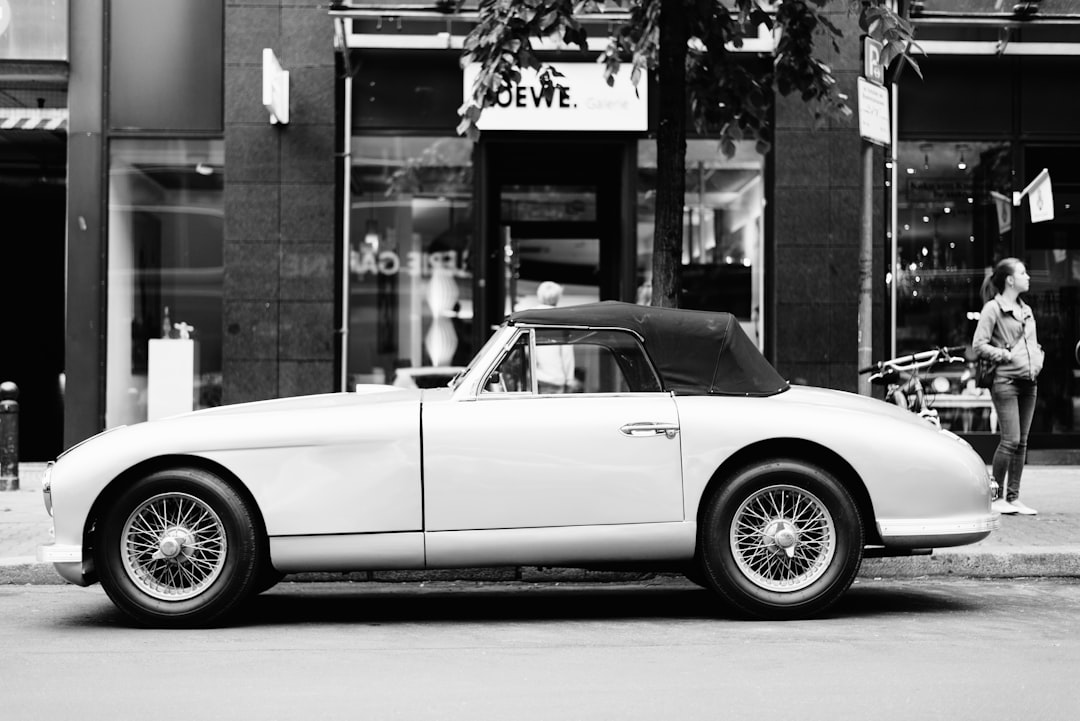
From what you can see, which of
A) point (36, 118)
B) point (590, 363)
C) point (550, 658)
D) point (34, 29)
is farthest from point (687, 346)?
point (34, 29)

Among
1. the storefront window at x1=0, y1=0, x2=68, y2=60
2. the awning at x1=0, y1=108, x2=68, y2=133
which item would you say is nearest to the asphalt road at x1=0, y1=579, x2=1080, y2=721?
the awning at x1=0, y1=108, x2=68, y2=133

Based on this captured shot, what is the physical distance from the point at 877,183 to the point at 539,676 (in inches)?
351

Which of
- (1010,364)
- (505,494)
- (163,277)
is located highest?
(163,277)

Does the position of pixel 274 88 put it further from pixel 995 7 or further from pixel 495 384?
pixel 995 7

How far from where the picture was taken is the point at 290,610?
22.0 feet

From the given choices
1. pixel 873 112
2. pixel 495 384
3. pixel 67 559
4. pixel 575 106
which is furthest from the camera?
pixel 575 106

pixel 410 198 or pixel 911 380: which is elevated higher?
pixel 410 198

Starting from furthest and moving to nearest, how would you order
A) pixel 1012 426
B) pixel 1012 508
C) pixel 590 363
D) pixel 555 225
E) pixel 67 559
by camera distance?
pixel 555 225, pixel 1012 426, pixel 1012 508, pixel 590 363, pixel 67 559

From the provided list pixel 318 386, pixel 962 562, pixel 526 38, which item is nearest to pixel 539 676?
pixel 962 562

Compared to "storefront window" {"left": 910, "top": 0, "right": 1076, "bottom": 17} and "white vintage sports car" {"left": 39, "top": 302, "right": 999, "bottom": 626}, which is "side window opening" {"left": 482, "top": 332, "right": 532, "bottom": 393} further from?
"storefront window" {"left": 910, "top": 0, "right": 1076, "bottom": 17}

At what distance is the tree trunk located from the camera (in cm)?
863

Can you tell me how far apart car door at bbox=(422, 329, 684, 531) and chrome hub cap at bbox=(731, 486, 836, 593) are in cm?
34

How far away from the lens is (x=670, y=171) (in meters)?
8.70

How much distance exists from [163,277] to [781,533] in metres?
8.43
